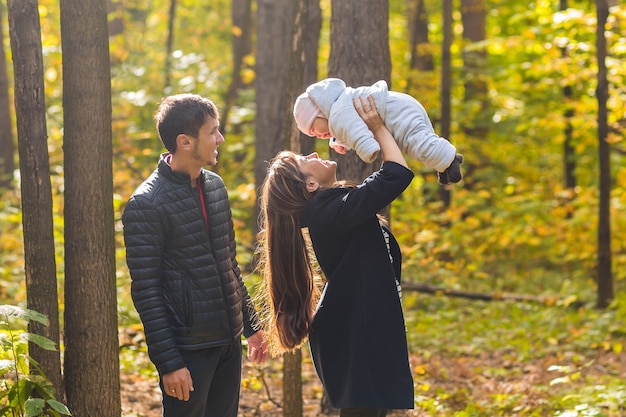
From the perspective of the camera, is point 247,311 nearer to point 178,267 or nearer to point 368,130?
point 178,267

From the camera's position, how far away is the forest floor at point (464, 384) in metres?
6.25

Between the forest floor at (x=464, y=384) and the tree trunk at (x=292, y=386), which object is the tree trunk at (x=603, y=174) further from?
the tree trunk at (x=292, y=386)

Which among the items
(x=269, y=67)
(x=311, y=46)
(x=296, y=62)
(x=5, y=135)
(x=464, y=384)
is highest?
(x=269, y=67)

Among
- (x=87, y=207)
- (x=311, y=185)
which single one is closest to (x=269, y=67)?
(x=87, y=207)

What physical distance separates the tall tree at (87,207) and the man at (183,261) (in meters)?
0.53

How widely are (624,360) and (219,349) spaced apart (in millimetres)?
5695

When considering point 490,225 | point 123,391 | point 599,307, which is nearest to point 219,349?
point 123,391

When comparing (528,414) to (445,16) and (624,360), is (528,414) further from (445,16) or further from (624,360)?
(445,16)

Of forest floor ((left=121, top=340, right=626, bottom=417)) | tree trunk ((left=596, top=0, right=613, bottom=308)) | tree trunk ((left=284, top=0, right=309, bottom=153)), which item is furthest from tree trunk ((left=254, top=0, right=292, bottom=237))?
tree trunk ((left=284, top=0, right=309, bottom=153))

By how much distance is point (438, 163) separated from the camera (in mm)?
3252

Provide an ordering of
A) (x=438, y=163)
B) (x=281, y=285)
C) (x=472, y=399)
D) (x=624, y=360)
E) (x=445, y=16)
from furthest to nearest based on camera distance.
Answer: (x=445, y=16) → (x=624, y=360) → (x=472, y=399) → (x=281, y=285) → (x=438, y=163)

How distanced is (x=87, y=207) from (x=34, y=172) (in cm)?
31

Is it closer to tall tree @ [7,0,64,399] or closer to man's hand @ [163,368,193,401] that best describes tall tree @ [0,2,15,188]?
tall tree @ [7,0,64,399]

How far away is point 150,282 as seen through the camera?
3.44 meters
